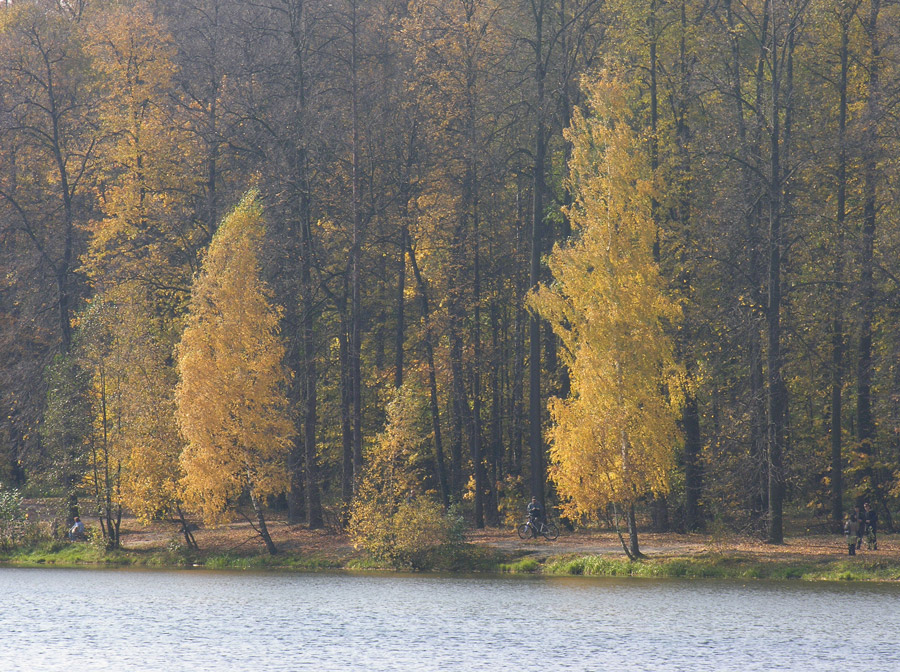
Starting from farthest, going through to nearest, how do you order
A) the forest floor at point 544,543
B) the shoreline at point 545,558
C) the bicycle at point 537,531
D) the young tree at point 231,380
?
the bicycle at point 537,531 < the young tree at point 231,380 < the forest floor at point 544,543 < the shoreline at point 545,558

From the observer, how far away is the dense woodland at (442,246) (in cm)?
3284

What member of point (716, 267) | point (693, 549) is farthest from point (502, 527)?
point (716, 267)

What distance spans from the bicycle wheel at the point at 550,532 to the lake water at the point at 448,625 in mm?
4882

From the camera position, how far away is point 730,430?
3312cm

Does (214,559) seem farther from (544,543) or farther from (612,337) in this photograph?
(612,337)

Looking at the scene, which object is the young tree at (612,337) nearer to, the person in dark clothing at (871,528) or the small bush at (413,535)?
the small bush at (413,535)

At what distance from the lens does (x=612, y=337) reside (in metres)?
30.9

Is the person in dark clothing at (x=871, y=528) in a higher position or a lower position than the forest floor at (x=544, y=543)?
higher

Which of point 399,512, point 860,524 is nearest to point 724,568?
point 860,524

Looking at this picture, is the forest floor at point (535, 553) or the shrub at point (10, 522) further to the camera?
the shrub at point (10, 522)

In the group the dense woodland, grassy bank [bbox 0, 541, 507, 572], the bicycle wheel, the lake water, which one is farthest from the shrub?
the bicycle wheel

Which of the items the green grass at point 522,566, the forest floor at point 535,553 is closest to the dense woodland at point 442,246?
the forest floor at point 535,553

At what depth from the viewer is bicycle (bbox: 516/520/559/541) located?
3478 centimetres

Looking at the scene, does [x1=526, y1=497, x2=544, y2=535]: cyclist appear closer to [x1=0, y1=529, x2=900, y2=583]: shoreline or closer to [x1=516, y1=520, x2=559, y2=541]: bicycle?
[x1=516, y1=520, x2=559, y2=541]: bicycle
